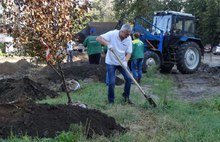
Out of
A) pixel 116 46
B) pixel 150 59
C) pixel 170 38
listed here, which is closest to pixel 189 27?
pixel 170 38

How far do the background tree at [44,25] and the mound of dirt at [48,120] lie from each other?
130cm

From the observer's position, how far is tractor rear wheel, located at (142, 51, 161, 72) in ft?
57.5

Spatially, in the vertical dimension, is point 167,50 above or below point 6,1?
below

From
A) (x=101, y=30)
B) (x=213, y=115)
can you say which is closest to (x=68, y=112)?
(x=213, y=115)

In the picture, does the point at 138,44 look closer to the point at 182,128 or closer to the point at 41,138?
the point at 182,128

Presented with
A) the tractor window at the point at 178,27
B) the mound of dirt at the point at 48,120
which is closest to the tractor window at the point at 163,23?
the tractor window at the point at 178,27

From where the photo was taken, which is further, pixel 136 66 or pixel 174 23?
pixel 174 23

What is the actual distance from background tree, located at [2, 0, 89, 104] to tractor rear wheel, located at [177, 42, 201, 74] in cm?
1105

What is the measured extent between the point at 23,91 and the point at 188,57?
10.4 metres

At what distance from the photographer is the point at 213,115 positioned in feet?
27.2

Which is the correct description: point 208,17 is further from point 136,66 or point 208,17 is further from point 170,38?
point 136,66

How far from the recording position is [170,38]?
1850 centimetres

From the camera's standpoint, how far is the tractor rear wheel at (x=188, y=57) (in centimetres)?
1846

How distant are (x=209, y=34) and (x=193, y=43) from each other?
1572 centimetres
